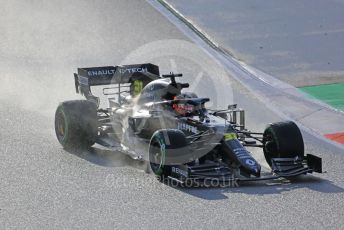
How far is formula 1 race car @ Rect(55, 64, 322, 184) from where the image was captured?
11.0 metres

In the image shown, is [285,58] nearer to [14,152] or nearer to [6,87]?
[6,87]

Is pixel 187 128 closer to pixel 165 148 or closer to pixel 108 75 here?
pixel 165 148

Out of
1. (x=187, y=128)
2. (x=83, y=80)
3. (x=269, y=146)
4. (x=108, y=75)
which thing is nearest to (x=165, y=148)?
(x=187, y=128)

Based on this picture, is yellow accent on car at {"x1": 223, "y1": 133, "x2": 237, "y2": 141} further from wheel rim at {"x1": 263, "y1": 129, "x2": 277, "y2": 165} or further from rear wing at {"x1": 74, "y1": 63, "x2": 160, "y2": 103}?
rear wing at {"x1": 74, "y1": 63, "x2": 160, "y2": 103}

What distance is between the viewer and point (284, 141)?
1154cm

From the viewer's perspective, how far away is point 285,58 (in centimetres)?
1834

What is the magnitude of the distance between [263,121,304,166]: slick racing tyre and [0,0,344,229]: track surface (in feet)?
1.60

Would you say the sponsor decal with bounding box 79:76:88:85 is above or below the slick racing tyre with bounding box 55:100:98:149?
above

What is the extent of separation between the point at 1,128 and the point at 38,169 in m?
2.47

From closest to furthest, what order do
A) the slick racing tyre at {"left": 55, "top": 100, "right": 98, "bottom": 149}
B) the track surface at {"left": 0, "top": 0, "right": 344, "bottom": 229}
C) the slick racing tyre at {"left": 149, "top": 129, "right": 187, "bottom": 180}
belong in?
the track surface at {"left": 0, "top": 0, "right": 344, "bottom": 229} → the slick racing tyre at {"left": 149, "top": 129, "right": 187, "bottom": 180} → the slick racing tyre at {"left": 55, "top": 100, "right": 98, "bottom": 149}

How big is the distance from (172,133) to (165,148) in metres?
0.23

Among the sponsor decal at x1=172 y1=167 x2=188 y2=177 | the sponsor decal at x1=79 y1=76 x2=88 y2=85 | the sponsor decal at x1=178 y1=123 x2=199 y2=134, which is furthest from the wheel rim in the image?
the sponsor decal at x1=79 y1=76 x2=88 y2=85

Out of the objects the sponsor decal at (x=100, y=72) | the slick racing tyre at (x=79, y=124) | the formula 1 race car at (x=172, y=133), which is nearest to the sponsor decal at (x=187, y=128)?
the formula 1 race car at (x=172, y=133)

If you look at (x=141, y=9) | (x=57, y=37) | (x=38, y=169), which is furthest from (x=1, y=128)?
(x=141, y=9)
